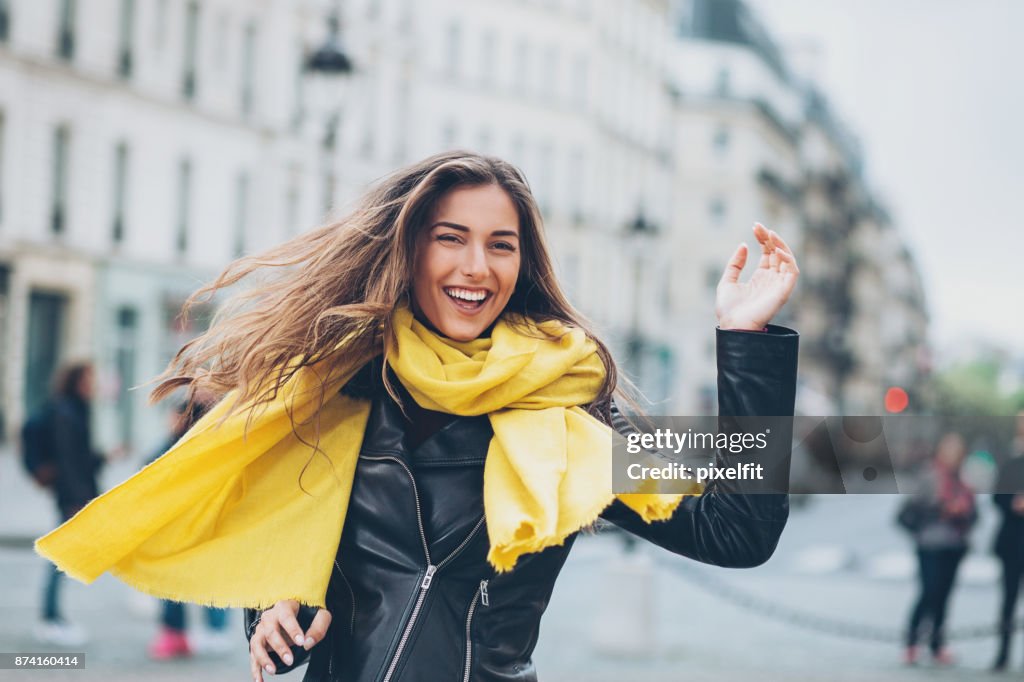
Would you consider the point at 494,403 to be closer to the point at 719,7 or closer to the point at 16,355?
the point at 16,355

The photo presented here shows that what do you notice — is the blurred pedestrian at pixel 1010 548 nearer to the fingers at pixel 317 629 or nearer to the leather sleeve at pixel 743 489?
the leather sleeve at pixel 743 489

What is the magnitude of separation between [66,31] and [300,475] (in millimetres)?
29573

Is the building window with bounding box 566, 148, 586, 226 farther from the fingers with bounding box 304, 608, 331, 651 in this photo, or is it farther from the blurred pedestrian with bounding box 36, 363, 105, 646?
the fingers with bounding box 304, 608, 331, 651

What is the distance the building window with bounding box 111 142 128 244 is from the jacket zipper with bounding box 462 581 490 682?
30.4 meters

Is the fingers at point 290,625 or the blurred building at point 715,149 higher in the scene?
the blurred building at point 715,149

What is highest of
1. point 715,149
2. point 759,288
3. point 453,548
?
point 715,149

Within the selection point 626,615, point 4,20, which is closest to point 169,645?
point 626,615

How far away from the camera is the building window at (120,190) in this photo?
32156mm

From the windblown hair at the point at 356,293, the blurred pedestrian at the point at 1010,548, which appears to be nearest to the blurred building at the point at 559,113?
the blurred pedestrian at the point at 1010,548

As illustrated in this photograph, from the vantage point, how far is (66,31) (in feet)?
100

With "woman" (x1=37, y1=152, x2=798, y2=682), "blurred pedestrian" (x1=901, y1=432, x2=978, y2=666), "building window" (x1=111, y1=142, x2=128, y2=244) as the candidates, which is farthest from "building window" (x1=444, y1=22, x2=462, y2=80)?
"woman" (x1=37, y1=152, x2=798, y2=682)

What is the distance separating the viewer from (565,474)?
2.91 metres

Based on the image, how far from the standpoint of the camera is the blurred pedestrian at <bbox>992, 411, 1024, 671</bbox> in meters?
11.5

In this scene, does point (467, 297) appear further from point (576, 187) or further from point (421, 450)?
point (576, 187)
